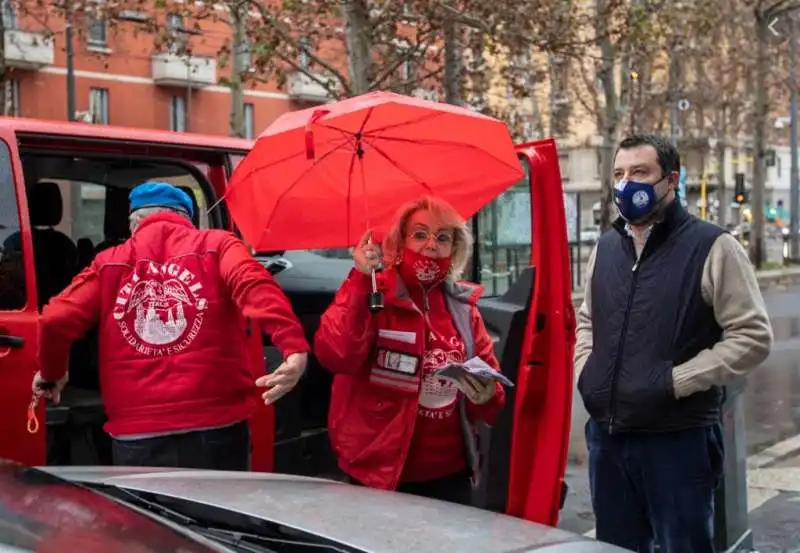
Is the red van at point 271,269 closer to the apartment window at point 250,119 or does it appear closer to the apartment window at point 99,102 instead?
the apartment window at point 99,102

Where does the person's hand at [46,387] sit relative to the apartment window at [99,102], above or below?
below

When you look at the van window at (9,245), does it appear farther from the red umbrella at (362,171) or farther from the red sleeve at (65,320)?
the red umbrella at (362,171)

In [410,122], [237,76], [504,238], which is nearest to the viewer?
[410,122]

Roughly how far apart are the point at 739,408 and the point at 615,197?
4.84 ft

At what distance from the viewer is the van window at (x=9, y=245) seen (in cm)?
406

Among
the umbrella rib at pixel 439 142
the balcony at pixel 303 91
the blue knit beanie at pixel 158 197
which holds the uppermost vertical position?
the balcony at pixel 303 91

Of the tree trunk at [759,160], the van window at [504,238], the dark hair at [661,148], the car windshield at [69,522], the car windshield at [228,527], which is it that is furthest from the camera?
the tree trunk at [759,160]

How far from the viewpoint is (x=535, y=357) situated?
12.4 feet

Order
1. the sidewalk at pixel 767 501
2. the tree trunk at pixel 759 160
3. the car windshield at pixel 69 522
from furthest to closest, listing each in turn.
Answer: the tree trunk at pixel 759 160
the sidewalk at pixel 767 501
the car windshield at pixel 69 522

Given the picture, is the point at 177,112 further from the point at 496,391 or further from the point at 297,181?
the point at 496,391

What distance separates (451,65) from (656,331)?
14096 mm

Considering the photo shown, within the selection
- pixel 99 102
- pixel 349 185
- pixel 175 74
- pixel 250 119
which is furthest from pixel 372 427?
pixel 250 119

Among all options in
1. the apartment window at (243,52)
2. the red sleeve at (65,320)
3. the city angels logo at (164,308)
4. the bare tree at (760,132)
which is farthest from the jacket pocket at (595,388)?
the bare tree at (760,132)

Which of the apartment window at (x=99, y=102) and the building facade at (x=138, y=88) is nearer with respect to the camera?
the building facade at (x=138, y=88)
